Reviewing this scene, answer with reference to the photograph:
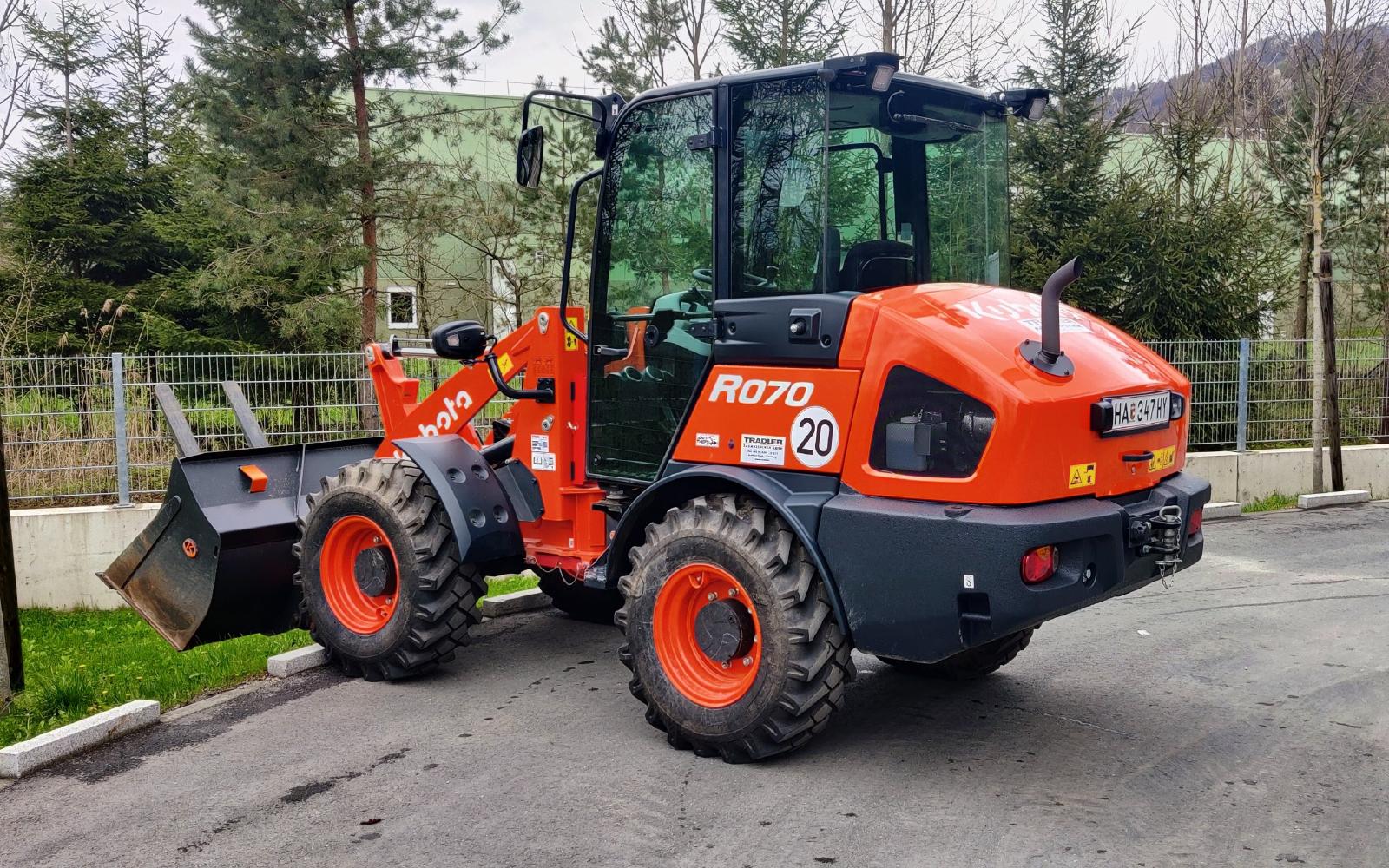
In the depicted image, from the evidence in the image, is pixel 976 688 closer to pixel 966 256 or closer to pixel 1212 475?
pixel 966 256

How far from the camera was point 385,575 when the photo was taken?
5.82m

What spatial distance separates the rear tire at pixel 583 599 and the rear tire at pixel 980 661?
2.09 metres

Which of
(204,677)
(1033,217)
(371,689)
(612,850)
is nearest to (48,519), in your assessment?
(204,677)

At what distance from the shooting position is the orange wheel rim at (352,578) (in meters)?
5.87

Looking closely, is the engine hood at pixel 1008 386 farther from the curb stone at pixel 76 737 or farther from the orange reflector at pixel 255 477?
the orange reflector at pixel 255 477

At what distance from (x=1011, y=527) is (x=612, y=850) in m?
1.69

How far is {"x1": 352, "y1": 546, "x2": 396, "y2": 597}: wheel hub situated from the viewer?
5824 millimetres

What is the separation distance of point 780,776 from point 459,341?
272cm

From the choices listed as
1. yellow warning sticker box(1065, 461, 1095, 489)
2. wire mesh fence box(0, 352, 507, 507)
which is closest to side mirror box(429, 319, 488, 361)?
yellow warning sticker box(1065, 461, 1095, 489)

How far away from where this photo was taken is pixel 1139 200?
13.7m

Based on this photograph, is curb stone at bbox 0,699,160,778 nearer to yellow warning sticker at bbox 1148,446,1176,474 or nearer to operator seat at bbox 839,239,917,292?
operator seat at bbox 839,239,917,292

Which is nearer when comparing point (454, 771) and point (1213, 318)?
point (454, 771)

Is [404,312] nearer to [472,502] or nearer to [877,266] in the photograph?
[472,502]

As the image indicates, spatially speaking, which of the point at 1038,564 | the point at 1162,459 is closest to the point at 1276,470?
the point at 1162,459
